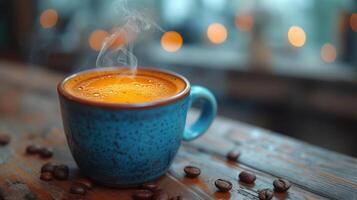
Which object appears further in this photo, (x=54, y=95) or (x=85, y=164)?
(x=54, y=95)

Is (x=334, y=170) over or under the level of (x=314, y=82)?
under

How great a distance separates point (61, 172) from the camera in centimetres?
69

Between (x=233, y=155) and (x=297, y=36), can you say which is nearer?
(x=233, y=155)

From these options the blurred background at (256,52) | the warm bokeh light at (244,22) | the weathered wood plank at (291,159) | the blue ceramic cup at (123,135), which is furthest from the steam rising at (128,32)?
the warm bokeh light at (244,22)

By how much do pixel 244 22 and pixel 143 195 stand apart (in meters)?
1.85

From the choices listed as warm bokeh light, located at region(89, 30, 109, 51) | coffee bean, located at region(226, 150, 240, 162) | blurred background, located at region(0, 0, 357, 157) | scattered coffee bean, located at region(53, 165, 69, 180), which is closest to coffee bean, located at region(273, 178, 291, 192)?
coffee bean, located at region(226, 150, 240, 162)

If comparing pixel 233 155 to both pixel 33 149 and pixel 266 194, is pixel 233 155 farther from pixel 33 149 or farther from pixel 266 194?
pixel 33 149

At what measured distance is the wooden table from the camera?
2.15 feet

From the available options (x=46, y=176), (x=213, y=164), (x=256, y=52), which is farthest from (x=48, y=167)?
(x=256, y=52)

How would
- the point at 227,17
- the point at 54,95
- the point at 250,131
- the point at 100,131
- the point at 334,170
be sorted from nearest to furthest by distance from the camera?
the point at 100,131
the point at 334,170
the point at 250,131
the point at 54,95
the point at 227,17

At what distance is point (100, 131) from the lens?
592mm

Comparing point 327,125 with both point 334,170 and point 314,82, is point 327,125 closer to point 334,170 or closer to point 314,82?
point 314,82

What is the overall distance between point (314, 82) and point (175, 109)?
1557 millimetres

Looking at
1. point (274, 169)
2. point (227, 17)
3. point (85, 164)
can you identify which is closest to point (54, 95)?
point (85, 164)
